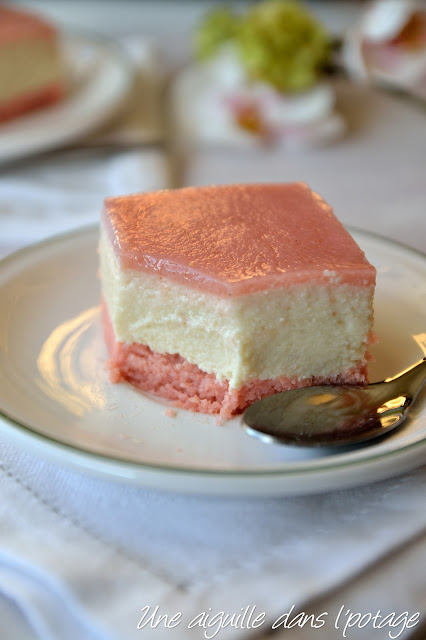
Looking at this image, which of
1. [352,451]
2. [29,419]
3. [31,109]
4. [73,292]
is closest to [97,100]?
[31,109]

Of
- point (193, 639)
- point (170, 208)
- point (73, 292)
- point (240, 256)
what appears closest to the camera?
point (193, 639)

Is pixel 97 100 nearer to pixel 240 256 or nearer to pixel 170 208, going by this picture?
pixel 170 208

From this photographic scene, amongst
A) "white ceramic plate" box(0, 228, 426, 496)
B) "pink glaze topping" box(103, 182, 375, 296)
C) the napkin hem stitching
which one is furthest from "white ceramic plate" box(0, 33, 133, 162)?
the napkin hem stitching

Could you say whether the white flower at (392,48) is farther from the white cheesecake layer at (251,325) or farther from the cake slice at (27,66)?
the white cheesecake layer at (251,325)

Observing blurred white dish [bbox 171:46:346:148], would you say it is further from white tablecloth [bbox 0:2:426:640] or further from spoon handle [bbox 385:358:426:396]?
white tablecloth [bbox 0:2:426:640]

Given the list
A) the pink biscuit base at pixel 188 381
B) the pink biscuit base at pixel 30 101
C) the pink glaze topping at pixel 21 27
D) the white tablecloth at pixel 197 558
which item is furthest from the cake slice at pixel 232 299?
the pink glaze topping at pixel 21 27

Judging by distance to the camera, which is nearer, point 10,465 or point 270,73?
point 10,465

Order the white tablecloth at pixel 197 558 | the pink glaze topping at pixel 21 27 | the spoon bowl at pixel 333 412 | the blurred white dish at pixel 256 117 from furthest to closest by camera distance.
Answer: the pink glaze topping at pixel 21 27
the blurred white dish at pixel 256 117
the spoon bowl at pixel 333 412
the white tablecloth at pixel 197 558
